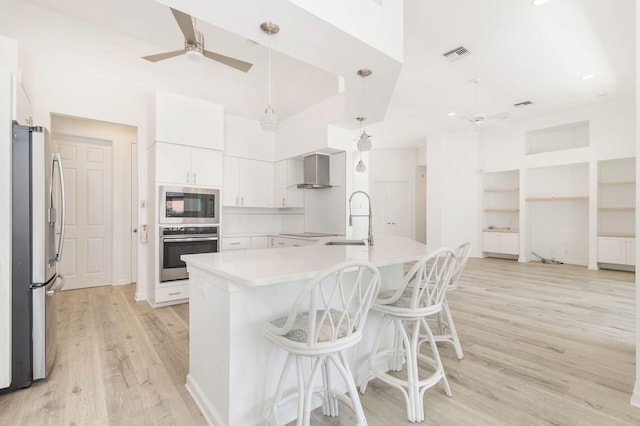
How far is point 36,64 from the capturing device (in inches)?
133

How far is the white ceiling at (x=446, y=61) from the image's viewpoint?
3.14 meters

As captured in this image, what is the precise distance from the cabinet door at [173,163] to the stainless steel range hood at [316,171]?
1.70m

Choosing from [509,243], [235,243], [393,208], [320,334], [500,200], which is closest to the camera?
[320,334]

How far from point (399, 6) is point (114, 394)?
346 centimetres

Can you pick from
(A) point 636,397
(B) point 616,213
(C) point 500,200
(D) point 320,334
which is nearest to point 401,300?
(D) point 320,334

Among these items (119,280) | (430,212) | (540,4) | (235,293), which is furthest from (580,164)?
(119,280)

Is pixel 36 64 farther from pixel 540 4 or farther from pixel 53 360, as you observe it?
pixel 540 4

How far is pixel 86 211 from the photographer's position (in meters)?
4.59

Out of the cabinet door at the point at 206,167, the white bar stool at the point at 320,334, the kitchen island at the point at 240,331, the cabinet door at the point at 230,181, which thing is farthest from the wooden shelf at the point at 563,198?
the white bar stool at the point at 320,334

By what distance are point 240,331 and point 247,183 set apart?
3577 millimetres

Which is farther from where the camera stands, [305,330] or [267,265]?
[267,265]

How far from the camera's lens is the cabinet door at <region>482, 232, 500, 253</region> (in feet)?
23.7

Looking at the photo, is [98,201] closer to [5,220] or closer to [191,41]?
[5,220]

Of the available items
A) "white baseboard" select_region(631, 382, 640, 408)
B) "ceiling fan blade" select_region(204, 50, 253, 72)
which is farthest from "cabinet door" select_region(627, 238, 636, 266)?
"ceiling fan blade" select_region(204, 50, 253, 72)
